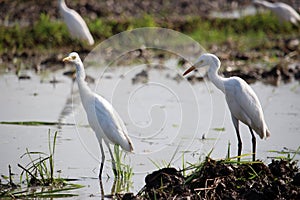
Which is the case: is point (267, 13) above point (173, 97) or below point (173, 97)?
above

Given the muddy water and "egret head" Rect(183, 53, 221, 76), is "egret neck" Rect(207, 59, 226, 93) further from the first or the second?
the muddy water

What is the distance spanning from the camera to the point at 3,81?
14328 mm

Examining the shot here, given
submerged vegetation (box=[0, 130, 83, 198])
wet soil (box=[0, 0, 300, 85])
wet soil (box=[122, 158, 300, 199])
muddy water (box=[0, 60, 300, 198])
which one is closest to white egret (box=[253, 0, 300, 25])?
wet soil (box=[0, 0, 300, 85])

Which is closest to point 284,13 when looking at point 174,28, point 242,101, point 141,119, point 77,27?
point 174,28

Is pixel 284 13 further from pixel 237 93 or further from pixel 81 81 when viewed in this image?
pixel 81 81

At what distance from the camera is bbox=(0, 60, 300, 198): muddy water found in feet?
30.5

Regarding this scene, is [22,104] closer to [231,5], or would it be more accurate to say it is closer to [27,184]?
[27,184]

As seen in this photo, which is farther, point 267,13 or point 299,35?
point 267,13

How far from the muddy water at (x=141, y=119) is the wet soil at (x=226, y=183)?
42 cm

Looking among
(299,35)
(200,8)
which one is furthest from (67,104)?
(200,8)

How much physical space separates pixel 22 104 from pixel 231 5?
16.4 m

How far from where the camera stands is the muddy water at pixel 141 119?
9281 mm

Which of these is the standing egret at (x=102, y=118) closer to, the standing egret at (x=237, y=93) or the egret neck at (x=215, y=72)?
the standing egret at (x=237, y=93)

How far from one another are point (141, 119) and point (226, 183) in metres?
4.49
